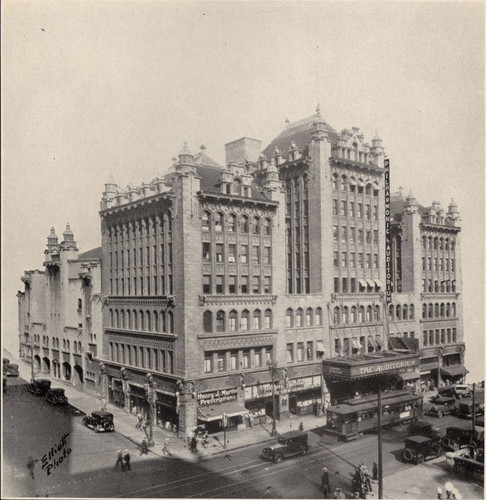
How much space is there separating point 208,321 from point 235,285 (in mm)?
4427

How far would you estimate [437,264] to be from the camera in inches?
2813

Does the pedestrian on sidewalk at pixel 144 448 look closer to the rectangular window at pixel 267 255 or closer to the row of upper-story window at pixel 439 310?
the rectangular window at pixel 267 255

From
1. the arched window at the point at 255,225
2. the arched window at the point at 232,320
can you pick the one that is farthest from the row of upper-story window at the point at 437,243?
the arched window at the point at 232,320

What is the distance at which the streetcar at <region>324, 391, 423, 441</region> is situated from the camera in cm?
4369

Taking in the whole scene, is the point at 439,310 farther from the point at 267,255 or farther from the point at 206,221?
the point at 206,221

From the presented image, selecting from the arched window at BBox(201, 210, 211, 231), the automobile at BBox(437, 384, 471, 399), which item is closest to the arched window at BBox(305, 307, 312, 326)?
the arched window at BBox(201, 210, 211, 231)

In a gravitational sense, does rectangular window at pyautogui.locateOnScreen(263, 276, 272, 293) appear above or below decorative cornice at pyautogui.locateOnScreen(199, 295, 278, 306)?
above

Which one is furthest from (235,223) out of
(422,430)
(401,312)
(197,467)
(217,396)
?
(401,312)

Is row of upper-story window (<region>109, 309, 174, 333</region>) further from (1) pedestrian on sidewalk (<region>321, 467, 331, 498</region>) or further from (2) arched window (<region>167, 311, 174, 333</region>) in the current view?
(1) pedestrian on sidewalk (<region>321, 467, 331, 498</region>)

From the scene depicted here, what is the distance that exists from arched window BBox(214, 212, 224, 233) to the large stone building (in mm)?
19280

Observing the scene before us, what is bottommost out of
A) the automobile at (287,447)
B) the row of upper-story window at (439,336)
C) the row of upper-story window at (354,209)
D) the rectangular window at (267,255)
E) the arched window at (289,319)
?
the automobile at (287,447)

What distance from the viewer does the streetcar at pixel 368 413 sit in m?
43.7

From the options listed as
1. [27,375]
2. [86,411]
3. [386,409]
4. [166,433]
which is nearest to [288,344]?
[386,409]

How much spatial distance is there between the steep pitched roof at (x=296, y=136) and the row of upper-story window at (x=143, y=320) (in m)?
24.9
